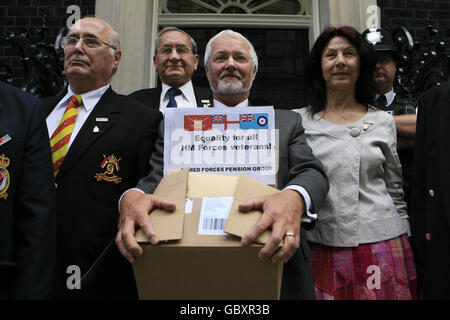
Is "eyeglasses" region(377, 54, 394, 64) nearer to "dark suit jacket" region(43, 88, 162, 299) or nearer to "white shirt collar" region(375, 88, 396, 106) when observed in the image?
"white shirt collar" region(375, 88, 396, 106)

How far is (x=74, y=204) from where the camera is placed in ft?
7.40

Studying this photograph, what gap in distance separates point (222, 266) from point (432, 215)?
1139mm

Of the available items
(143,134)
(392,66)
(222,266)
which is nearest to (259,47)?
(392,66)

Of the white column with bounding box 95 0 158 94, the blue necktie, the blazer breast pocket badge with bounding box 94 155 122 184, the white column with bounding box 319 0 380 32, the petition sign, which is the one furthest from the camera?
the white column with bounding box 319 0 380 32

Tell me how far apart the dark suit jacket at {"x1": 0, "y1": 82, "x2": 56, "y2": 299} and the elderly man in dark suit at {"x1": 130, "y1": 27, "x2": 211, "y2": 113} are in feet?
4.94

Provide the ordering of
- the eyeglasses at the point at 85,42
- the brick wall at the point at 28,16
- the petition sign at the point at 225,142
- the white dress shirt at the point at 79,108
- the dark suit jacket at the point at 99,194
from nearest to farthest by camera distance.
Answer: the petition sign at the point at 225,142
the dark suit jacket at the point at 99,194
the white dress shirt at the point at 79,108
the eyeglasses at the point at 85,42
the brick wall at the point at 28,16

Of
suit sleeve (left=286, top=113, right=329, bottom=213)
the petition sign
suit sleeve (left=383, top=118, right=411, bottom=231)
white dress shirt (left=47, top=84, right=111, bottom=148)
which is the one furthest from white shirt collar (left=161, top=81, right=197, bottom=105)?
suit sleeve (left=383, top=118, right=411, bottom=231)

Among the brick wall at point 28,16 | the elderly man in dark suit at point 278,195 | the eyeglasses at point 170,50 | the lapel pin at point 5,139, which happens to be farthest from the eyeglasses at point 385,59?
the brick wall at point 28,16

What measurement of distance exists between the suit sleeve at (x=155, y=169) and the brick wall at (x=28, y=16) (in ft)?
13.0

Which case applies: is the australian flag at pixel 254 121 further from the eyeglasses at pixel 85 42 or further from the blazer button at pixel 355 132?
the eyeglasses at pixel 85 42

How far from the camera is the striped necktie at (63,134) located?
2340 millimetres

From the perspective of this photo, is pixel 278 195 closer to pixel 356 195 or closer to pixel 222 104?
pixel 356 195

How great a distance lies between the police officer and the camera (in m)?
2.62

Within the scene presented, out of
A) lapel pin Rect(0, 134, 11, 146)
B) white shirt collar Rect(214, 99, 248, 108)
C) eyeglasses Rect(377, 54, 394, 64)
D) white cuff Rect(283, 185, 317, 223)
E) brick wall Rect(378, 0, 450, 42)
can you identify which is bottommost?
white cuff Rect(283, 185, 317, 223)
